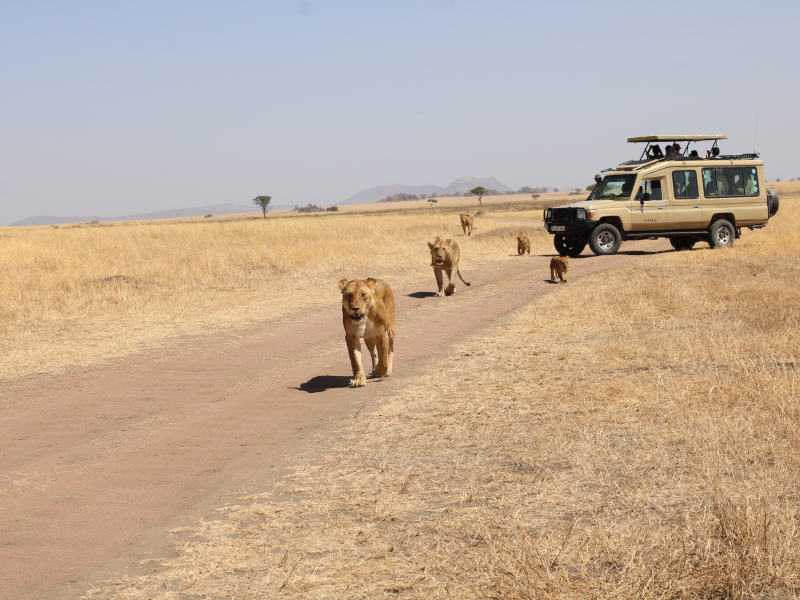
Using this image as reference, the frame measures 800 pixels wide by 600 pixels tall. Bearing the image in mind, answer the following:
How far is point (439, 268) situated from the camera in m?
16.0

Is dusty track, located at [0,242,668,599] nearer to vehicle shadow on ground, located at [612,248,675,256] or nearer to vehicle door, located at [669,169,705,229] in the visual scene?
A: vehicle shadow on ground, located at [612,248,675,256]

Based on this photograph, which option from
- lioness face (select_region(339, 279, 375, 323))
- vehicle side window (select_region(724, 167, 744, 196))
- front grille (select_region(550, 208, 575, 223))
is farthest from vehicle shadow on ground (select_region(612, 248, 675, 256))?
lioness face (select_region(339, 279, 375, 323))

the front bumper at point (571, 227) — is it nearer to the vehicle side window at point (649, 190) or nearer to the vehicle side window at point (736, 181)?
the vehicle side window at point (649, 190)

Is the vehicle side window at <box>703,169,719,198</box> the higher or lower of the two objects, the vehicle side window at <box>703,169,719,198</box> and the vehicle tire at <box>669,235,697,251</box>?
the higher

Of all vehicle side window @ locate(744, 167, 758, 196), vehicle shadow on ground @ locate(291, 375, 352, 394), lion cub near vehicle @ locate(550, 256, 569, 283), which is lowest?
vehicle shadow on ground @ locate(291, 375, 352, 394)

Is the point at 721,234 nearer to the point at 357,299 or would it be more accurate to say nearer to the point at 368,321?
the point at 368,321

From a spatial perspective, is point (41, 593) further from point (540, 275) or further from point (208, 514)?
point (540, 275)

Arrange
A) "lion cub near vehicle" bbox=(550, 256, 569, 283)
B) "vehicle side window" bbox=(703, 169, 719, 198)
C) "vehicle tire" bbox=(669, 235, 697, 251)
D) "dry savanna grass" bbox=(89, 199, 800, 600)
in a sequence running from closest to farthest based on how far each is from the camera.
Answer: "dry savanna grass" bbox=(89, 199, 800, 600) → "lion cub near vehicle" bbox=(550, 256, 569, 283) → "vehicle side window" bbox=(703, 169, 719, 198) → "vehicle tire" bbox=(669, 235, 697, 251)

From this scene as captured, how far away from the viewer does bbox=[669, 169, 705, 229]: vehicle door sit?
75.3 ft

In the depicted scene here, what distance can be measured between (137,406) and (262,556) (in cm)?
438

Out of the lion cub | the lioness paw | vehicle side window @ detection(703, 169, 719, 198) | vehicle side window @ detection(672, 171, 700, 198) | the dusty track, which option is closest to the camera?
the dusty track

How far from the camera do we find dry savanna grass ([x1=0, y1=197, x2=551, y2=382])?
12.6m

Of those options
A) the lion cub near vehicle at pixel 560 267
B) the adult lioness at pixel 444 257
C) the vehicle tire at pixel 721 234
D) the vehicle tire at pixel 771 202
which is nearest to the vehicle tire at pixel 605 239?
the vehicle tire at pixel 721 234

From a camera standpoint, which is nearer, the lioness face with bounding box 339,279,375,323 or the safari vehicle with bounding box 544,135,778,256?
the lioness face with bounding box 339,279,375,323
